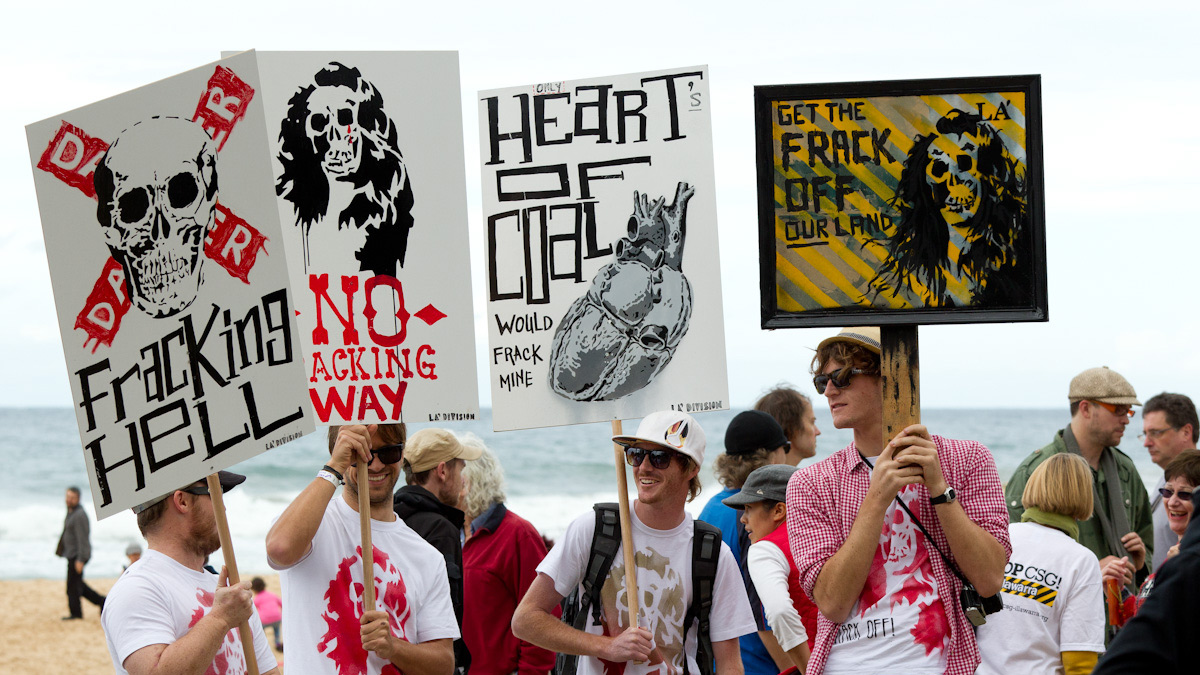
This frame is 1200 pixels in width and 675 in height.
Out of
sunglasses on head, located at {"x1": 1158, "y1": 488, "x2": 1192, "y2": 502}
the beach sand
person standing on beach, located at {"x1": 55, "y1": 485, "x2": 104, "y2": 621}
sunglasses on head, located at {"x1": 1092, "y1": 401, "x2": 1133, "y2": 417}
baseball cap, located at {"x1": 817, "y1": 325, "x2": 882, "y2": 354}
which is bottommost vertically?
the beach sand

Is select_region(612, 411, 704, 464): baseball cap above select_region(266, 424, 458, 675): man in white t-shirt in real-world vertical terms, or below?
above

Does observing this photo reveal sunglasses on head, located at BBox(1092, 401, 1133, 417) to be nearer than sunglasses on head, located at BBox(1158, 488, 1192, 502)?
No

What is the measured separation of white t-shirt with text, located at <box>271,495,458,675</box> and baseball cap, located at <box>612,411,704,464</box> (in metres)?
0.83

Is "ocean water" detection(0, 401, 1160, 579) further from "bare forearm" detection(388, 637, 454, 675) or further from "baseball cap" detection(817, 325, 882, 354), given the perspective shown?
"baseball cap" detection(817, 325, 882, 354)

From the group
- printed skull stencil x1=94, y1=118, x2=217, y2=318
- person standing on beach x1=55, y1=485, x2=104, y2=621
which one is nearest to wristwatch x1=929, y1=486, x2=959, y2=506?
printed skull stencil x1=94, y1=118, x2=217, y2=318

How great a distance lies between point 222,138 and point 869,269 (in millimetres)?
1931

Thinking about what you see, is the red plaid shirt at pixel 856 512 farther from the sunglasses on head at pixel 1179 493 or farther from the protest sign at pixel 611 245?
the sunglasses on head at pixel 1179 493

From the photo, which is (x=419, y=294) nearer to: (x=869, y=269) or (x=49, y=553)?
(x=869, y=269)

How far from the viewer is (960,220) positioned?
3.63 metres

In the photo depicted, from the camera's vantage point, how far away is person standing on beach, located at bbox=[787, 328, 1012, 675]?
138 inches

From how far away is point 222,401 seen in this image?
3.79 meters

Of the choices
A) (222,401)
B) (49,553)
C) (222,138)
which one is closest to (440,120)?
(222,138)

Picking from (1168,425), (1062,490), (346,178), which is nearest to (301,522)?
(346,178)

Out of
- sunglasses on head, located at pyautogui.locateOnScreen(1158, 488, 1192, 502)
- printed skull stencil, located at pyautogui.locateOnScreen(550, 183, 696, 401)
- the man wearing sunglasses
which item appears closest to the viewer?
printed skull stencil, located at pyautogui.locateOnScreen(550, 183, 696, 401)
